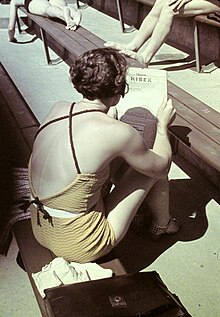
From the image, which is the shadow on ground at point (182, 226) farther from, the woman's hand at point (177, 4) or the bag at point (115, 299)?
the woman's hand at point (177, 4)

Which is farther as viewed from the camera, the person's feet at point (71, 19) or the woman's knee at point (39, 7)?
the woman's knee at point (39, 7)

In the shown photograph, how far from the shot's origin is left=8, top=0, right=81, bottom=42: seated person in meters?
5.62

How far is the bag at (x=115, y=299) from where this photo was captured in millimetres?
1955

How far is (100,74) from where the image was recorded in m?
2.22

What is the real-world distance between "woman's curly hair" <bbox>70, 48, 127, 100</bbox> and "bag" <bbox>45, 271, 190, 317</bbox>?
2.63 feet

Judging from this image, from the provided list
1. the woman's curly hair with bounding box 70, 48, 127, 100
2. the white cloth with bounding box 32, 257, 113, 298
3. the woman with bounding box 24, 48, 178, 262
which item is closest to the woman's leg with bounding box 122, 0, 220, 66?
the woman with bounding box 24, 48, 178, 262

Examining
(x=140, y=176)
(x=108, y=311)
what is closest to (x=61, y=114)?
(x=140, y=176)

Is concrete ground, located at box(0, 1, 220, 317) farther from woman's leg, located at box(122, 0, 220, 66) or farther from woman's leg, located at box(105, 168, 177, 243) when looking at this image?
woman's leg, located at box(122, 0, 220, 66)

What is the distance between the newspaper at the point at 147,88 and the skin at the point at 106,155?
21 cm

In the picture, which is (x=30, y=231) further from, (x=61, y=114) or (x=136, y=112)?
(x=136, y=112)

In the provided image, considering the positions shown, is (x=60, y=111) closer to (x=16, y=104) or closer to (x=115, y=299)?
(x=115, y=299)

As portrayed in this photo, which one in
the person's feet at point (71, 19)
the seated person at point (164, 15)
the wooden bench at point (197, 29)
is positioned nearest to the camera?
the seated person at point (164, 15)

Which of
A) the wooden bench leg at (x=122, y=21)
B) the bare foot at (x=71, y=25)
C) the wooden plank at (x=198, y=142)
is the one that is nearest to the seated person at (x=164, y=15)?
the bare foot at (x=71, y=25)

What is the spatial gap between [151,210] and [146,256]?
9.9 inches
